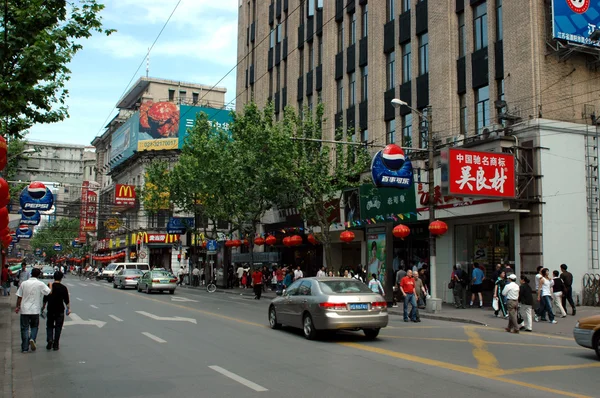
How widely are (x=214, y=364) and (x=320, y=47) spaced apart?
100 ft

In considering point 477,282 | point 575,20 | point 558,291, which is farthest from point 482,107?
point 558,291

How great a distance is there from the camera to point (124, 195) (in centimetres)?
6419

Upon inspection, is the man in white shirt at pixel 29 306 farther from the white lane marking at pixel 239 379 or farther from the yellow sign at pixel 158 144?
the yellow sign at pixel 158 144

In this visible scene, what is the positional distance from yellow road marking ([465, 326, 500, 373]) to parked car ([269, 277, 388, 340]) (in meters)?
2.23

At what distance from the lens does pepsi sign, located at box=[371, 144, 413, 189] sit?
23.6m

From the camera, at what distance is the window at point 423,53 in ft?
93.2

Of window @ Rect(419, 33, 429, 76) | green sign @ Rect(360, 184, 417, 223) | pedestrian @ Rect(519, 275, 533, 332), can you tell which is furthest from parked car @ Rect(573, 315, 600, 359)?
window @ Rect(419, 33, 429, 76)

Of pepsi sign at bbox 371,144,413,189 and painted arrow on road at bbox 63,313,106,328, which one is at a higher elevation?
pepsi sign at bbox 371,144,413,189

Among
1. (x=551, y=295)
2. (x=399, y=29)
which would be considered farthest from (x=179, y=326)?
(x=399, y=29)

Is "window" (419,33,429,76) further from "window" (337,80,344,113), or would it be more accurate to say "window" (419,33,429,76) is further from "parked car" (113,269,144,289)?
"parked car" (113,269,144,289)

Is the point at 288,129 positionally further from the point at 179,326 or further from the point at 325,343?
the point at 325,343

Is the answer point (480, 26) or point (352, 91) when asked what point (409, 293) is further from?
point (352, 91)

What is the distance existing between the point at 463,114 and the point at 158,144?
Result: 49520 millimetres

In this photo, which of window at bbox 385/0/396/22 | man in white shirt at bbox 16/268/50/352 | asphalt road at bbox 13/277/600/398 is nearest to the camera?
asphalt road at bbox 13/277/600/398
